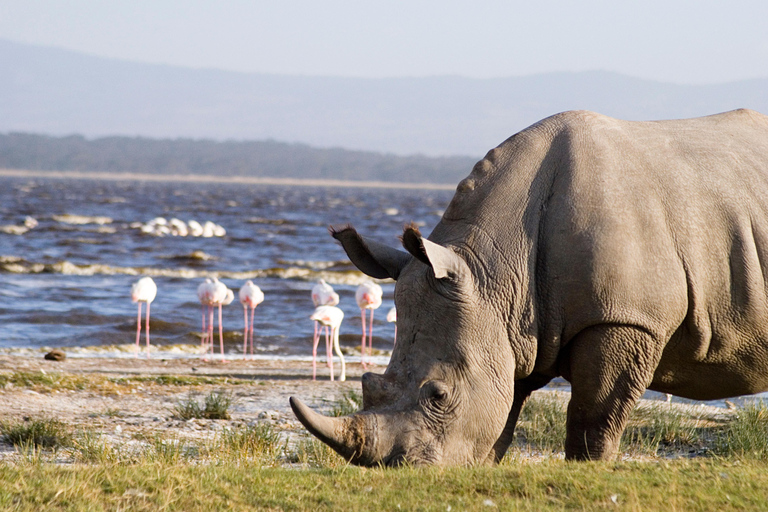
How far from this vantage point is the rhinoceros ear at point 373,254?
20.1 ft

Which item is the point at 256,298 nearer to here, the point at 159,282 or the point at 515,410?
the point at 159,282

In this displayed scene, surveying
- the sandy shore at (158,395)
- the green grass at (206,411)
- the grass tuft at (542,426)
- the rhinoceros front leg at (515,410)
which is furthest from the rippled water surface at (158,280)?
the rhinoceros front leg at (515,410)

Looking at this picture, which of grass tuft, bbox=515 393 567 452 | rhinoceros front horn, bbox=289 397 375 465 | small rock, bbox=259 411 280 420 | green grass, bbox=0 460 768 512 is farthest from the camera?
small rock, bbox=259 411 280 420

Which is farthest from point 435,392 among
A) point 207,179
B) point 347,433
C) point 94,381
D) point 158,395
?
point 207,179

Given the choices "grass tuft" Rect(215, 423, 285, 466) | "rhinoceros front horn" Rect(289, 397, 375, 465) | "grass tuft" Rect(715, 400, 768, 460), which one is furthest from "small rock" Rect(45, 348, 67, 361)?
"rhinoceros front horn" Rect(289, 397, 375, 465)

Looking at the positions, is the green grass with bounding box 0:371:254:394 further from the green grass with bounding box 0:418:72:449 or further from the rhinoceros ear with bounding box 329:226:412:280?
the rhinoceros ear with bounding box 329:226:412:280

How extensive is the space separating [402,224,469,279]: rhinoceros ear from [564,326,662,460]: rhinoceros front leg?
83 cm

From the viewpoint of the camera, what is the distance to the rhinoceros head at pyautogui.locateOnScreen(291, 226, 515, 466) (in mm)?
5441

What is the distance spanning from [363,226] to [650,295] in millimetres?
43165

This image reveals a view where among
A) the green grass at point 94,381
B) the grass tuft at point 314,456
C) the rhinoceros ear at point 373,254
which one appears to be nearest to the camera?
the rhinoceros ear at point 373,254

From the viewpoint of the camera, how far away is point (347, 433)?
17.4 feet

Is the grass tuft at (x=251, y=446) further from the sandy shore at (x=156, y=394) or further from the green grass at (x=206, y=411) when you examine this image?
the green grass at (x=206, y=411)

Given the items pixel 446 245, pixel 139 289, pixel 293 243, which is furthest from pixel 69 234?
pixel 446 245

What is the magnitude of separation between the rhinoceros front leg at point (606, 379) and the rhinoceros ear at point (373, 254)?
3.87ft
